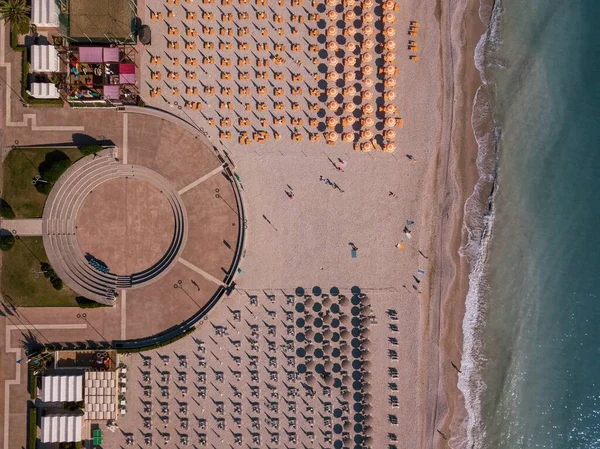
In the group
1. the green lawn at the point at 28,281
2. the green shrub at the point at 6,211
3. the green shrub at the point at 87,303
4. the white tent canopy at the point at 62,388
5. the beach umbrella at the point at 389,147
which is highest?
the beach umbrella at the point at 389,147

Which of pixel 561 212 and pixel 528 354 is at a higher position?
pixel 561 212

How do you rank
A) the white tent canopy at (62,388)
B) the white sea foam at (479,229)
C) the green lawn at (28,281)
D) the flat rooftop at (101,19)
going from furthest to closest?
the white sea foam at (479,229), the flat rooftop at (101,19), the green lawn at (28,281), the white tent canopy at (62,388)

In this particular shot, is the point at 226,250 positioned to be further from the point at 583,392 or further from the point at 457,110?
the point at 583,392

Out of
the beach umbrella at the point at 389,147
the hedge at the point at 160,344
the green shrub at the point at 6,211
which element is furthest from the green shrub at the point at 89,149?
the beach umbrella at the point at 389,147

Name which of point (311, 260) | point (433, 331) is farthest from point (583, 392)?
point (311, 260)

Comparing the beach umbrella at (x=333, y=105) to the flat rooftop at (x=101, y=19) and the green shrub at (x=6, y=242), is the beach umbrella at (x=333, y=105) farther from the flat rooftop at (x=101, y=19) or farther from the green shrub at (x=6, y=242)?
the green shrub at (x=6, y=242)
